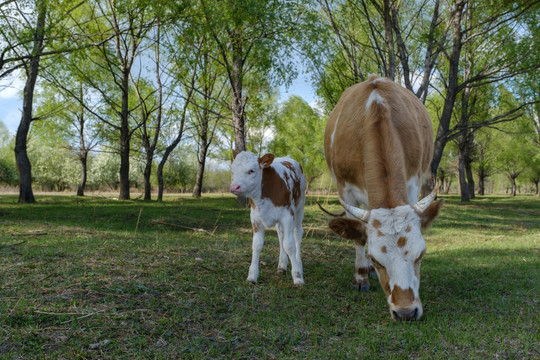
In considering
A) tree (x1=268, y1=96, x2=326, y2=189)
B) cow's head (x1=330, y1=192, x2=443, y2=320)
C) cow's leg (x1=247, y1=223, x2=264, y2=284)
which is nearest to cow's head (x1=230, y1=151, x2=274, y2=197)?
cow's leg (x1=247, y1=223, x2=264, y2=284)

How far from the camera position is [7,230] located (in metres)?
9.12

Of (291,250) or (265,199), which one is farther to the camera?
(265,199)

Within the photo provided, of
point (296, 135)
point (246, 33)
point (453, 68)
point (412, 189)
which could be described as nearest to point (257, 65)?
point (246, 33)

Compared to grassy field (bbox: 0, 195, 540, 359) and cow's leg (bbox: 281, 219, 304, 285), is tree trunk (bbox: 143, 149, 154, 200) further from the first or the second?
cow's leg (bbox: 281, 219, 304, 285)

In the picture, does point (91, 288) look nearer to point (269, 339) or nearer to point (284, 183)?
point (269, 339)

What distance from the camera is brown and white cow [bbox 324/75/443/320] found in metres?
3.83

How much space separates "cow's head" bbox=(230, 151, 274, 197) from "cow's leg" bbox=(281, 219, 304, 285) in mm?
672

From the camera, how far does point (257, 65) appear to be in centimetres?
1606

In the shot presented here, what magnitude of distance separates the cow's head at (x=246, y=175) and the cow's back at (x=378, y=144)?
1.13 metres

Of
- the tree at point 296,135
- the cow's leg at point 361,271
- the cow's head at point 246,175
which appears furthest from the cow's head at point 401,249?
the tree at point 296,135

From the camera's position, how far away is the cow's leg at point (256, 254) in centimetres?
533

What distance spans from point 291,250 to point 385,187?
69.8 inches

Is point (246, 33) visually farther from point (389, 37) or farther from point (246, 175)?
point (246, 175)

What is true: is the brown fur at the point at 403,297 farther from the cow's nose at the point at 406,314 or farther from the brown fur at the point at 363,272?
A: the brown fur at the point at 363,272
